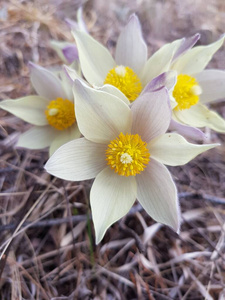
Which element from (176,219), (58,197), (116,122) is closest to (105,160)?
(116,122)

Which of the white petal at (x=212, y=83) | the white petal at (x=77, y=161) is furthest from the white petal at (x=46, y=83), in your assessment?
the white petal at (x=212, y=83)

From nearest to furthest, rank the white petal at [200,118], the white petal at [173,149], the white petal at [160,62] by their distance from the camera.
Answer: the white petal at [173,149]
the white petal at [160,62]
the white petal at [200,118]

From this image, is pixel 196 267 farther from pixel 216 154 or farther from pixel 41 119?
pixel 41 119

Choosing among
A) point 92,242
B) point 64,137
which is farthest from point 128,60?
point 92,242

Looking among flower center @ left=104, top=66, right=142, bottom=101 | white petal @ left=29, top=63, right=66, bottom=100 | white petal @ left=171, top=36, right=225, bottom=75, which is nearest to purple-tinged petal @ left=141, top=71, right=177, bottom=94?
flower center @ left=104, top=66, right=142, bottom=101

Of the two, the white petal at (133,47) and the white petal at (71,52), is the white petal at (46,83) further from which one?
the white petal at (133,47)

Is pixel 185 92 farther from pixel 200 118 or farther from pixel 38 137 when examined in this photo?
pixel 38 137
